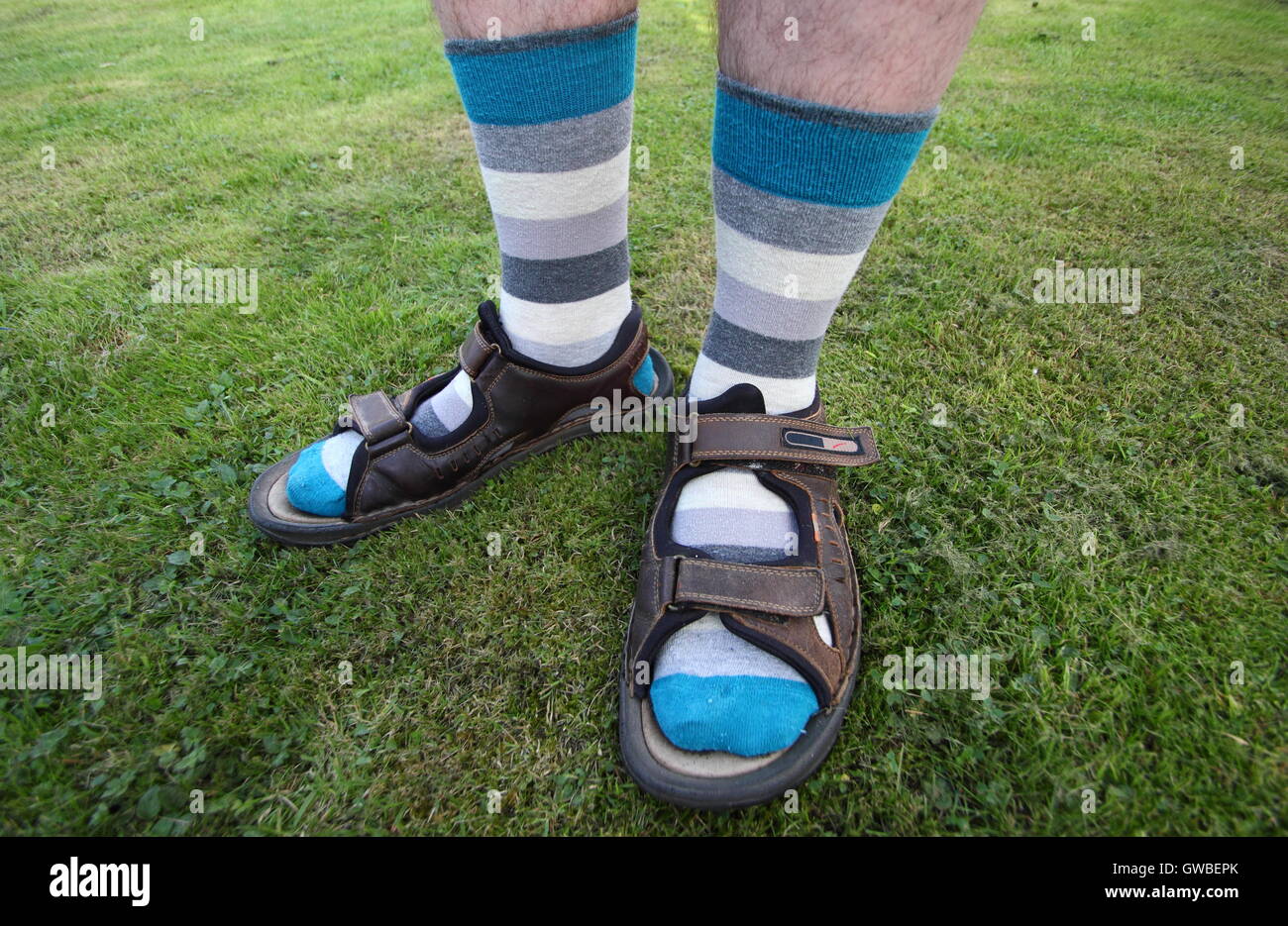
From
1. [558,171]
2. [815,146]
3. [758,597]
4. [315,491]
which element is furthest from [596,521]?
[815,146]

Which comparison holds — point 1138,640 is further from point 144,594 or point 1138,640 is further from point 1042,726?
point 144,594

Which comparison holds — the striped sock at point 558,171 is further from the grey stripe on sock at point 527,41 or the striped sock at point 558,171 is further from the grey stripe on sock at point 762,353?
the grey stripe on sock at point 762,353

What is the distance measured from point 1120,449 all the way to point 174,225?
2.99 m

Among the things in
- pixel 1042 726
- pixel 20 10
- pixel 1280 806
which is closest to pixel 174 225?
pixel 1042 726

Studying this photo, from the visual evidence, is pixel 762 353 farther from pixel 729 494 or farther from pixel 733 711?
pixel 733 711

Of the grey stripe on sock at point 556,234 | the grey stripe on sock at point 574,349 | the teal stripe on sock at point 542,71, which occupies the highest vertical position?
the teal stripe on sock at point 542,71

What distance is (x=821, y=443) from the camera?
1.06 m

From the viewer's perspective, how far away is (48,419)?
149 cm

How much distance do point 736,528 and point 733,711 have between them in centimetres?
29

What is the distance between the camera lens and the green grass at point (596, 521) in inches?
35.2

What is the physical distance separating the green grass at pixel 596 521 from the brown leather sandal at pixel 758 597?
0.21 feet

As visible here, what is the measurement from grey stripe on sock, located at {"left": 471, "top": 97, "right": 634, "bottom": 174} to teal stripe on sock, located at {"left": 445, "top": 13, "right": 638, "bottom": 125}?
0.01 meters

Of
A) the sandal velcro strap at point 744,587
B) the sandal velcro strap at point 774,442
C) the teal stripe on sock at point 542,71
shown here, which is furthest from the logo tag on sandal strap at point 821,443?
the teal stripe on sock at point 542,71
